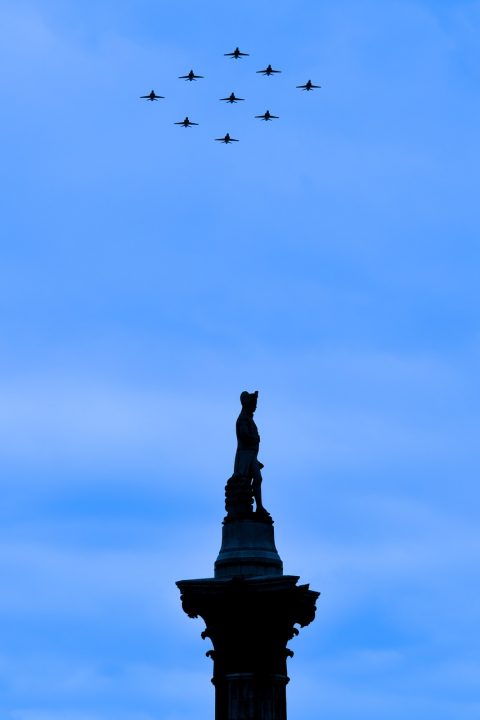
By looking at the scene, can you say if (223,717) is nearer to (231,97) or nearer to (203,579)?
(203,579)

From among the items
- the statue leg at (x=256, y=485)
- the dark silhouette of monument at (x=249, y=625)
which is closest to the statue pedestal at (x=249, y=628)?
the dark silhouette of monument at (x=249, y=625)

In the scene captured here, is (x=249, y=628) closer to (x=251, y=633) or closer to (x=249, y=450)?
(x=251, y=633)

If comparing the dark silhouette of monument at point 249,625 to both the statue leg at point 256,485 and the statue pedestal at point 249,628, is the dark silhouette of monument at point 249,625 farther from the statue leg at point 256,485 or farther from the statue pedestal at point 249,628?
the statue leg at point 256,485

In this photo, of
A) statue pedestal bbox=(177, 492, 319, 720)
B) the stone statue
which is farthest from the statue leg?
statue pedestal bbox=(177, 492, 319, 720)

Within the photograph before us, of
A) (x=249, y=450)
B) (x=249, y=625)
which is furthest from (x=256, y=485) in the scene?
(x=249, y=625)

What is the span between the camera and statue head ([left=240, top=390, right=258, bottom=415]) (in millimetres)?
71125

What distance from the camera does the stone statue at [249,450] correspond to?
7012 centimetres

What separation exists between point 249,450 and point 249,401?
5.46 ft

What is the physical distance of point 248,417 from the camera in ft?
233

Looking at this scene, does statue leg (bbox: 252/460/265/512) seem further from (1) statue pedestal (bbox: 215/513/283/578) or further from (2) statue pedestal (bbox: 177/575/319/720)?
(2) statue pedestal (bbox: 177/575/319/720)

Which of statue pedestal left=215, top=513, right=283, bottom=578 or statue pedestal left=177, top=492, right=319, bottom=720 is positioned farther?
statue pedestal left=215, top=513, right=283, bottom=578

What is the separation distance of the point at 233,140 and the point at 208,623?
4376 cm

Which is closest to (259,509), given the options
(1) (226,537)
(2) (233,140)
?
(1) (226,537)

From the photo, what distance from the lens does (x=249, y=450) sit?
70.6m
